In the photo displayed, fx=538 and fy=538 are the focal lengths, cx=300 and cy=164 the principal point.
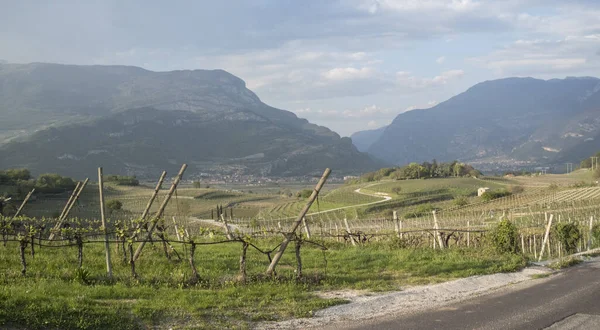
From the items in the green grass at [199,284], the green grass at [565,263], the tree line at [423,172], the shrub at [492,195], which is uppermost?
the green grass at [199,284]

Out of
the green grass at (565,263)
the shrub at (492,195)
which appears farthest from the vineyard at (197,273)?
the shrub at (492,195)

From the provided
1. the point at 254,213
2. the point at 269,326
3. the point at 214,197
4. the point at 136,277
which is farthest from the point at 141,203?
the point at 269,326

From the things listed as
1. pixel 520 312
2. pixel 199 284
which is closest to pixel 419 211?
pixel 199 284

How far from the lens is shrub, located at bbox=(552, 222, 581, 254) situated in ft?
67.8

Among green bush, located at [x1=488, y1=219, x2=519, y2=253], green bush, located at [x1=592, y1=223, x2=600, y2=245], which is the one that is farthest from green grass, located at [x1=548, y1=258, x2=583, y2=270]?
green bush, located at [x1=592, y1=223, x2=600, y2=245]

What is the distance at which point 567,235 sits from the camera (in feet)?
68.3

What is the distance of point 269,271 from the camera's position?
13.0m

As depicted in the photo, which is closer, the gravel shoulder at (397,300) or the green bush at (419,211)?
the gravel shoulder at (397,300)

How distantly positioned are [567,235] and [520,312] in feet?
39.7

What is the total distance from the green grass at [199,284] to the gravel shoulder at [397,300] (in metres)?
0.37

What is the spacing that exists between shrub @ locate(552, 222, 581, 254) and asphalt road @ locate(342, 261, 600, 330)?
8108 millimetres

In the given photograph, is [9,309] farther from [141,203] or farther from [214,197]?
[214,197]

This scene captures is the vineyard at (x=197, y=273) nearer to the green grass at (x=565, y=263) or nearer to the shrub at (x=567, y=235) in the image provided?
the shrub at (x=567, y=235)

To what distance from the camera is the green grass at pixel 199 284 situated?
917 centimetres
